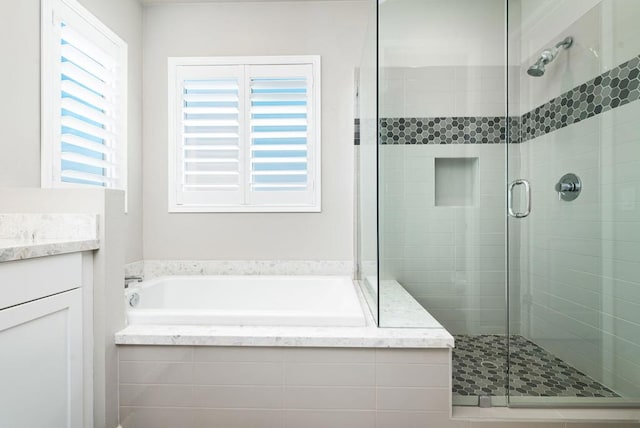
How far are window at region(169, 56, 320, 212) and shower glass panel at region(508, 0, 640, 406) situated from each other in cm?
131

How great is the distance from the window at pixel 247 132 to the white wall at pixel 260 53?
75 millimetres

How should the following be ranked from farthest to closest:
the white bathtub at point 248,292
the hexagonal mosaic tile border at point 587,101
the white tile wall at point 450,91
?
the white bathtub at point 248,292 → the white tile wall at point 450,91 → the hexagonal mosaic tile border at point 587,101

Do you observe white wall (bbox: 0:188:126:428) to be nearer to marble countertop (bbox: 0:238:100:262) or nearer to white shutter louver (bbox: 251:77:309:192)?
marble countertop (bbox: 0:238:100:262)

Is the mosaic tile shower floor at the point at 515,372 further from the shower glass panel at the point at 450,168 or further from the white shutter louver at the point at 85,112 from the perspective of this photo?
the white shutter louver at the point at 85,112

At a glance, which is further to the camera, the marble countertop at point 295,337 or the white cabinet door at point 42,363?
the marble countertop at point 295,337

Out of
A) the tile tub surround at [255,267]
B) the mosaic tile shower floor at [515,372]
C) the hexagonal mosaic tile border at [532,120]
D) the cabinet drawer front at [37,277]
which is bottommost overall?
the mosaic tile shower floor at [515,372]

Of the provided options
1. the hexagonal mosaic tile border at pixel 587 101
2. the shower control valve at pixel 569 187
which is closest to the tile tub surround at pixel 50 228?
the hexagonal mosaic tile border at pixel 587 101

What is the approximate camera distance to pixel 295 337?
131cm

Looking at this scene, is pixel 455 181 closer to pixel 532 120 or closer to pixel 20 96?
pixel 532 120

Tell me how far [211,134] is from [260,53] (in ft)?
2.26

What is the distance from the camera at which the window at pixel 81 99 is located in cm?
165

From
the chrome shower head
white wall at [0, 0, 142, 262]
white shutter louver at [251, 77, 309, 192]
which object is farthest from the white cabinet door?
the chrome shower head

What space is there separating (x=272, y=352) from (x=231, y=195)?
1398 mm

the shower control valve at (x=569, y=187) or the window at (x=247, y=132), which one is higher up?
the window at (x=247, y=132)
